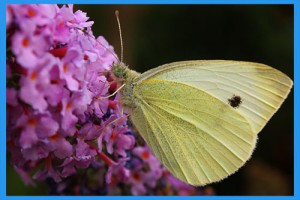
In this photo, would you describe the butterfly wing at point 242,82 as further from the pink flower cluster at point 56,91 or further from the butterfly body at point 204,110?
the pink flower cluster at point 56,91

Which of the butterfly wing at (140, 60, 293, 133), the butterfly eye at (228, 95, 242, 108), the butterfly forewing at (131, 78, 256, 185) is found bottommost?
the butterfly forewing at (131, 78, 256, 185)

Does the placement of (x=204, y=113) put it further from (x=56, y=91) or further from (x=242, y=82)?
(x=56, y=91)

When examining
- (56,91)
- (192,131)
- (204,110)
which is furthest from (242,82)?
(56,91)

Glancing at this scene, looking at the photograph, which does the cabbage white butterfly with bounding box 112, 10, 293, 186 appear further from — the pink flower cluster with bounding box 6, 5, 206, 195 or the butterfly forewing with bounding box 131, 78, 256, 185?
the pink flower cluster with bounding box 6, 5, 206, 195

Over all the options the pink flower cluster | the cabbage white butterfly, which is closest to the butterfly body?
the cabbage white butterfly

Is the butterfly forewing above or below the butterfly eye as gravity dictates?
below

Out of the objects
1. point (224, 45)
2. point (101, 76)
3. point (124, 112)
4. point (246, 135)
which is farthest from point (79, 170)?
point (224, 45)
